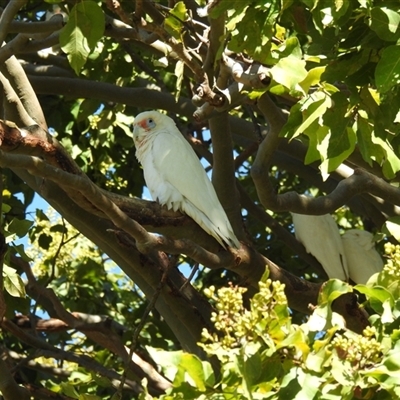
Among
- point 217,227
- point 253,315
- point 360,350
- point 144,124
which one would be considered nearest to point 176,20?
point 217,227

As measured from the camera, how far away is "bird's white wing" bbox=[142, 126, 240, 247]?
4621 millimetres

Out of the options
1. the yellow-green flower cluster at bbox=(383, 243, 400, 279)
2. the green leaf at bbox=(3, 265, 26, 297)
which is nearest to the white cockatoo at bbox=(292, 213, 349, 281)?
the green leaf at bbox=(3, 265, 26, 297)

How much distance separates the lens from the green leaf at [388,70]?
252cm

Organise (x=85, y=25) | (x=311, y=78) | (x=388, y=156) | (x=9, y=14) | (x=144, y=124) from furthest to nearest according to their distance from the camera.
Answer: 1. (x=144, y=124)
2. (x=9, y=14)
3. (x=85, y=25)
4. (x=388, y=156)
5. (x=311, y=78)

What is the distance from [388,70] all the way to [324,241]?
13.3 ft

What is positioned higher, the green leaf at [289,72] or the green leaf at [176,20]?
the green leaf at [176,20]

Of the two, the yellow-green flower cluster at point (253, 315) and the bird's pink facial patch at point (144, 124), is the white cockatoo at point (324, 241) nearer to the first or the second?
the bird's pink facial patch at point (144, 124)

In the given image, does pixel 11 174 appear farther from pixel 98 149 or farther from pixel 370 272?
pixel 370 272

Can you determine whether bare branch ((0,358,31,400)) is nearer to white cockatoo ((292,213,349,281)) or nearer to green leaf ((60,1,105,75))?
green leaf ((60,1,105,75))

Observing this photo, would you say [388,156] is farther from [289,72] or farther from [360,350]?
[360,350]

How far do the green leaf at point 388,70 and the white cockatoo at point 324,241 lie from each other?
3.58 meters

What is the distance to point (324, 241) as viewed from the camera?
6.51 meters

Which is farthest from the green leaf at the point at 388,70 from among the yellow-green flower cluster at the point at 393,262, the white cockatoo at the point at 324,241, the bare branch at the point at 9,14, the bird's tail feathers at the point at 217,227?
the white cockatoo at the point at 324,241

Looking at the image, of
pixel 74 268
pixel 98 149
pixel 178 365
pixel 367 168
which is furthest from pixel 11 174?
pixel 178 365
